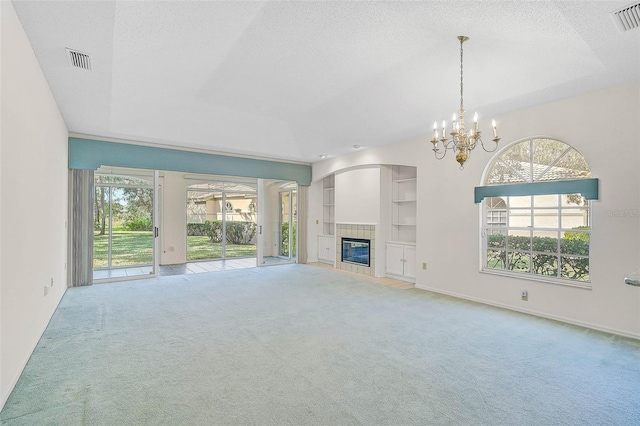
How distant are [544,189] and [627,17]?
2212 millimetres

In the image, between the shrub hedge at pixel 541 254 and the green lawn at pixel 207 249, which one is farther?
the green lawn at pixel 207 249

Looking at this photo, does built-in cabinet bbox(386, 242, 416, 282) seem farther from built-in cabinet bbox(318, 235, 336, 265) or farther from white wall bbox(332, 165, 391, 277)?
built-in cabinet bbox(318, 235, 336, 265)

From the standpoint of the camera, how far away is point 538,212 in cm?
461

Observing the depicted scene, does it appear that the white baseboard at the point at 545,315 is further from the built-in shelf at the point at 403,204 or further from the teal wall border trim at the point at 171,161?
the teal wall border trim at the point at 171,161

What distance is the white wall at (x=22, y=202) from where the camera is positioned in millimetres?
2307

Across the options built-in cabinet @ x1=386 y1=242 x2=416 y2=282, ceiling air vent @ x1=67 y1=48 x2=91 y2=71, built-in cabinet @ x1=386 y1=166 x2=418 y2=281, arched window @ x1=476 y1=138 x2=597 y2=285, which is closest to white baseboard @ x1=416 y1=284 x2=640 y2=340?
arched window @ x1=476 y1=138 x2=597 y2=285

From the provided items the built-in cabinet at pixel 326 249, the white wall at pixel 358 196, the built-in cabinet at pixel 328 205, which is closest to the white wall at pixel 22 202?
the white wall at pixel 358 196

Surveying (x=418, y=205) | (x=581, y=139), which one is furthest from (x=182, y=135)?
(x=581, y=139)

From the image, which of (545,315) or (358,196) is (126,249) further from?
(545,315)

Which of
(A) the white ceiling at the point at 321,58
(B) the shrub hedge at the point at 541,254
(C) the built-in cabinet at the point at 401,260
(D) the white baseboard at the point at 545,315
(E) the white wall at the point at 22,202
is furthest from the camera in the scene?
(C) the built-in cabinet at the point at 401,260

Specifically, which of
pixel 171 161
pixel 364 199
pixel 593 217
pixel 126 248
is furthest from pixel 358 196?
pixel 126 248

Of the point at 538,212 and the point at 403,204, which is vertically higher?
the point at 403,204

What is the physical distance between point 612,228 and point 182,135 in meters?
6.78

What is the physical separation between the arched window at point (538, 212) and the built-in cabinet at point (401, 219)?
6.29 ft
